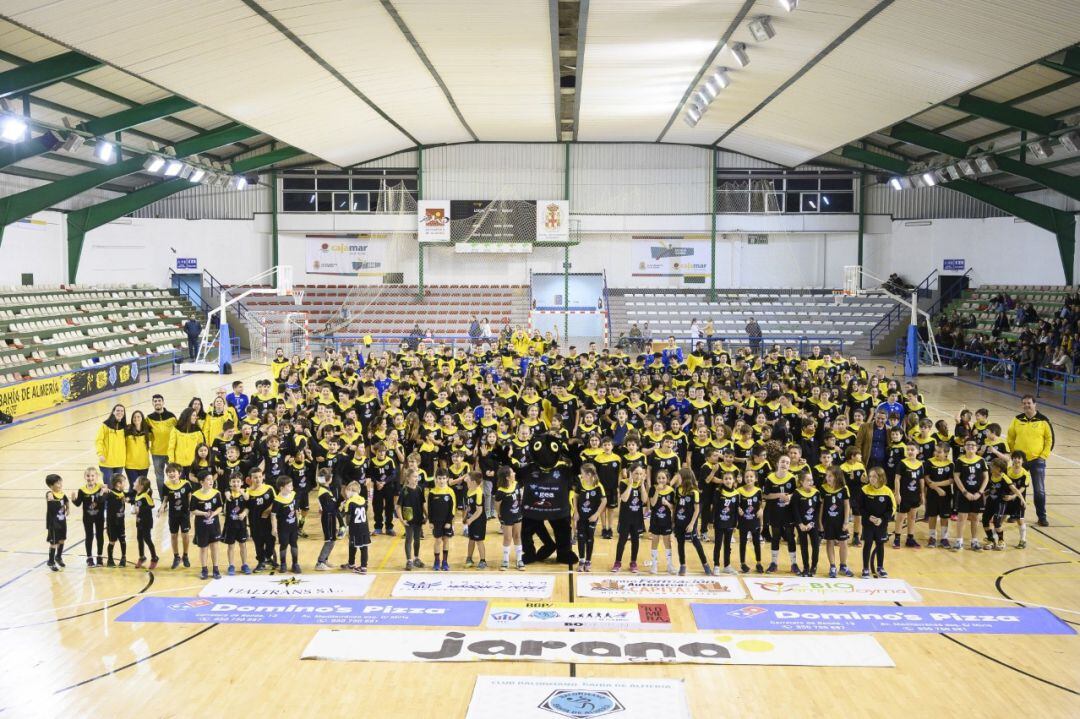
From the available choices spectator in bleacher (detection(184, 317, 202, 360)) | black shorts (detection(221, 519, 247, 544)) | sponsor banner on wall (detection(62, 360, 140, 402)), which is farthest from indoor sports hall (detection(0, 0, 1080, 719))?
spectator in bleacher (detection(184, 317, 202, 360))

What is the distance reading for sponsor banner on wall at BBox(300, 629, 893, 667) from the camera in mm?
8688

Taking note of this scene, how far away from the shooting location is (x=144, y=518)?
36.2 feet

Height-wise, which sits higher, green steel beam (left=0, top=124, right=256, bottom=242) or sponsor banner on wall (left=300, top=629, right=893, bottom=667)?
green steel beam (left=0, top=124, right=256, bottom=242)

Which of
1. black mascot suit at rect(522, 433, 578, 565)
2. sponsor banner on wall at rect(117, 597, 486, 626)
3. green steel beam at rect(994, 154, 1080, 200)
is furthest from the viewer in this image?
green steel beam at rect(994, 154, 1080, 200)

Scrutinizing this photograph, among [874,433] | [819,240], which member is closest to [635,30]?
[874,433]

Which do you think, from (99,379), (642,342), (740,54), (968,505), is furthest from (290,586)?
(642,342)

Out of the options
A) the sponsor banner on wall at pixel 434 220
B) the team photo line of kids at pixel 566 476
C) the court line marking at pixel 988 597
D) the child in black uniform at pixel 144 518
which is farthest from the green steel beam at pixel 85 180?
the court line marking at pixel 988 597

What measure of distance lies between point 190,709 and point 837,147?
2877 cm

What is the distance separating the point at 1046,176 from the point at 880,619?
21719 millimetres

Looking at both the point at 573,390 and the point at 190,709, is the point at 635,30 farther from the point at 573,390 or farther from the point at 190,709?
the point at 190,709

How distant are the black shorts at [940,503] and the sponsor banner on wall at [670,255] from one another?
27.3 m

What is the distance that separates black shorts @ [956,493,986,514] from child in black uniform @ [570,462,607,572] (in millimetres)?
5129

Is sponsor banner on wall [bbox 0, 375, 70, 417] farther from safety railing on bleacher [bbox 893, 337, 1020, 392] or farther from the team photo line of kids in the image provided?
safety railing on bleacher [bbox 893, 337, 1020, 392]

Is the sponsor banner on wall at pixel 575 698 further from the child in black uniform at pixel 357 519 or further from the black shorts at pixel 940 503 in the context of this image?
the black shorts at pixel 940 503
